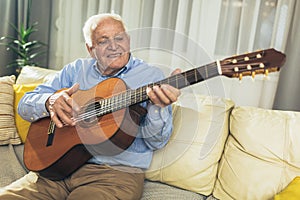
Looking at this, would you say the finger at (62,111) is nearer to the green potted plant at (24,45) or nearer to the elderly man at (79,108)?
the elderly man at (79,108)

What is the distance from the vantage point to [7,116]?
1870mm

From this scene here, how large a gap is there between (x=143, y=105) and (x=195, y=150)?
13.5 inches

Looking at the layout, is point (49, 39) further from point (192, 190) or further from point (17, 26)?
point (192, 190)

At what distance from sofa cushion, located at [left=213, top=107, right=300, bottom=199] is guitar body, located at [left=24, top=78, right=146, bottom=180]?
1.43 ft

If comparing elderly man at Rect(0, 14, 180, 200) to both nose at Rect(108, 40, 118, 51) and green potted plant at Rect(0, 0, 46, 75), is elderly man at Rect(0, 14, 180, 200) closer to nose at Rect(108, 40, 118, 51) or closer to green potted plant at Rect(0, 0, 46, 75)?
nose at Rect(108, 40, 118, 51)

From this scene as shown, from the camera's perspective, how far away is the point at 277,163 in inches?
57.0

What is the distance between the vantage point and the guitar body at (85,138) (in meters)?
1.33

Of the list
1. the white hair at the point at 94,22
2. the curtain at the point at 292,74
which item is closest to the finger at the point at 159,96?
the white hair at the point at 94,22

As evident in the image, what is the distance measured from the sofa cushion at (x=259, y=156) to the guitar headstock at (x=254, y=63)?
45cm

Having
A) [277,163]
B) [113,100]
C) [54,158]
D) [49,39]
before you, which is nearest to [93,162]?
[54,158]

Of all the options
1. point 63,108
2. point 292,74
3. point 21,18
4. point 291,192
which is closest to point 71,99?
point 63,108

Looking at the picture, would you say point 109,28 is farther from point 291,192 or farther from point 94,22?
point 291,192

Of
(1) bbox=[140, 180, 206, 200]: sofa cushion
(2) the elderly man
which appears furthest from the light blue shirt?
(1) bbox=[140, 180, 206, 200]: sofa cushion

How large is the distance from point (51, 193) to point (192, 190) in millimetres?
570
